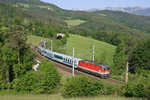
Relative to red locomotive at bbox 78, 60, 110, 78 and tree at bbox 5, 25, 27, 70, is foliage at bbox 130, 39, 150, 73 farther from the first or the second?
tree at bbox 5, 25, 27, 70

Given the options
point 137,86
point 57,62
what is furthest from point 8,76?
point 57,62

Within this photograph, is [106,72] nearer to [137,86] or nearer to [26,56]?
[137,86]

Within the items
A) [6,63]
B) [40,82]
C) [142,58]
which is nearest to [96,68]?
[40,82]

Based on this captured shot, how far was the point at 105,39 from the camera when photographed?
140 meters

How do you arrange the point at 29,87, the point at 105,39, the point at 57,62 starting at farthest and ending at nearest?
the point at 105,39, the point at 57,62, the point at 29,87

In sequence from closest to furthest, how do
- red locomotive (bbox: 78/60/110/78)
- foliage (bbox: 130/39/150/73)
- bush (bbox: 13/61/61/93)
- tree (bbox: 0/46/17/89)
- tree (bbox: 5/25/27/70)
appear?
bush (bbox: 13/61/61/93) < tree (bbox: 0/46/17/89) < tree (bbox: 5/25/27/70) < red locomotive (bbox: 78/60/110/78) < foliage (bbox: 130/39/150/73)

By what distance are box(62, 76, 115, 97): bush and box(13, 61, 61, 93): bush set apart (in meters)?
3.62

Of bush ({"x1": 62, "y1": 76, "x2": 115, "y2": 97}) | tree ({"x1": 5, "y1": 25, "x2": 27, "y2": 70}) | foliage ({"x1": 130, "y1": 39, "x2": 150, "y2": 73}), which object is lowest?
foliage ({"x1": 130, "y1": 39, "x2": 150, "y2": 73})

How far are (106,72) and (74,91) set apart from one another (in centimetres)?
1586

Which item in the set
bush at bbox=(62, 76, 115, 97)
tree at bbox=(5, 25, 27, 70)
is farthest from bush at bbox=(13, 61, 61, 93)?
tree at bbox=(5, 25, 27, 70)

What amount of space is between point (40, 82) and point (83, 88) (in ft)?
24.0

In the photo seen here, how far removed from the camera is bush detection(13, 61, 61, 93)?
2486 cm

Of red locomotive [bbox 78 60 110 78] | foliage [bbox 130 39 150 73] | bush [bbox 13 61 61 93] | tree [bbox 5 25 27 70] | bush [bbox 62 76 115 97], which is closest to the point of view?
bush [bbox 62 76 115 97]

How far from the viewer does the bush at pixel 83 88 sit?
2183 centimetres
